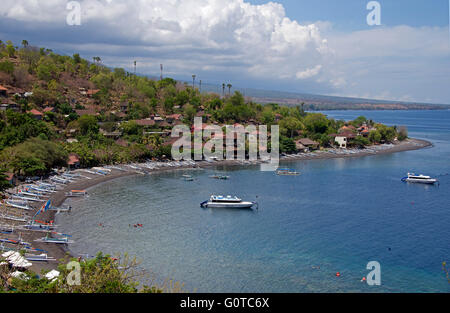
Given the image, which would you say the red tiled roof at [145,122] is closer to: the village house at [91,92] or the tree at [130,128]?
the tree at [130,128]

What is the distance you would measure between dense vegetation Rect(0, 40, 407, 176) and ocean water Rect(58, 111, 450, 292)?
311 inches

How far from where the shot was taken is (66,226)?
29.2 meters

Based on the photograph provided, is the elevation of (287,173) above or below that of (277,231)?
above

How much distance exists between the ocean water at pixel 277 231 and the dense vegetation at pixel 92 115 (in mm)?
7897

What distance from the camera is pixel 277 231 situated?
97.9 ft

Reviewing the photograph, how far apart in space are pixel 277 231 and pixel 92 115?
4189 cm

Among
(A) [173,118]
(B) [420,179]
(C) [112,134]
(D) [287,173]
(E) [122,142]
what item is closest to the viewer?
(B) [420,179]

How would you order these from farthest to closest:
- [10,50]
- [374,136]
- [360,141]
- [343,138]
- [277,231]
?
[374,136] < [10,50] < [360,141] < [343,138] < [277,231]

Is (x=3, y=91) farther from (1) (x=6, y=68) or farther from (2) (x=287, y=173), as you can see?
(2) (x=287, y=173)

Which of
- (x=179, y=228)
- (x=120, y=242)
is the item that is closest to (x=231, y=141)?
(x=179, y=228)

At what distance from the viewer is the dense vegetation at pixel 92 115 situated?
45438 mm

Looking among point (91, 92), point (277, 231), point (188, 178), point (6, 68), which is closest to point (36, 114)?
point (6, 68)

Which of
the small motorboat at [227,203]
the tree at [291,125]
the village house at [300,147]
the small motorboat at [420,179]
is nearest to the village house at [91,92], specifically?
the tree at [291,125]

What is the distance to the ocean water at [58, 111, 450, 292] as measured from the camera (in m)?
22.1
